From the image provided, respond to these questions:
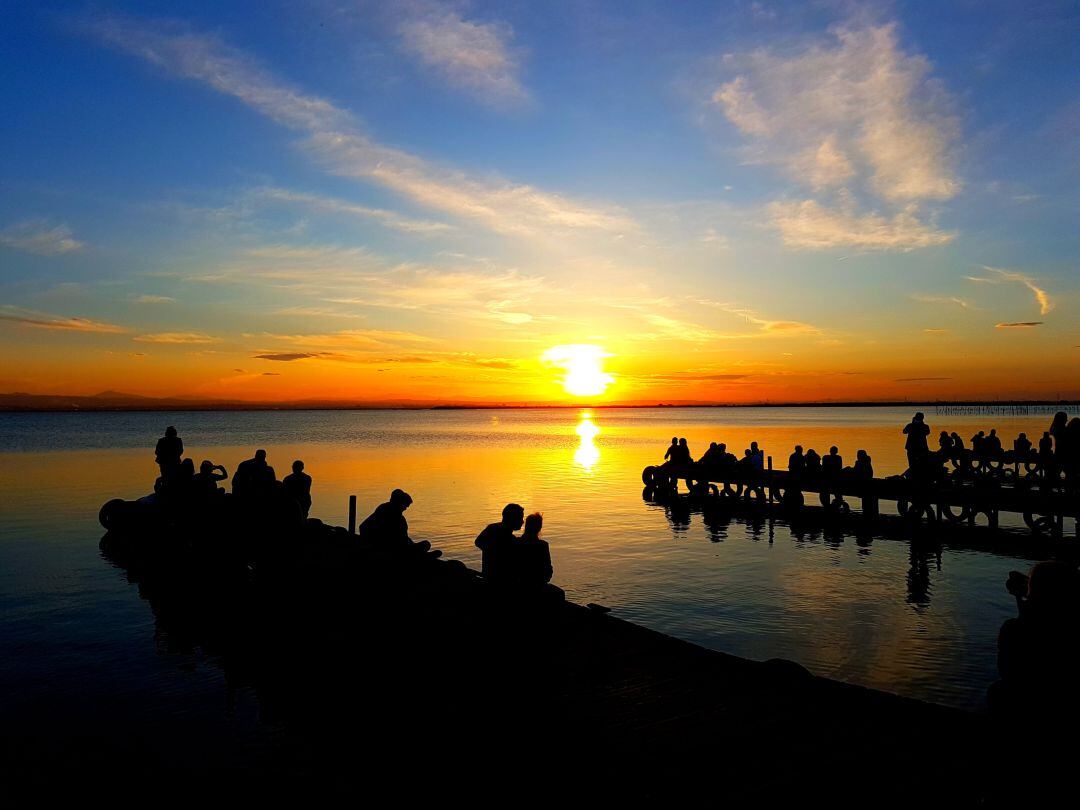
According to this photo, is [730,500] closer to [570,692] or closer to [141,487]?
[570,692]

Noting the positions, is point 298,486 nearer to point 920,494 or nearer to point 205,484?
point 205,484

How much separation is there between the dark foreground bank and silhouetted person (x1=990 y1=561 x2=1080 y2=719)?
0.39 m

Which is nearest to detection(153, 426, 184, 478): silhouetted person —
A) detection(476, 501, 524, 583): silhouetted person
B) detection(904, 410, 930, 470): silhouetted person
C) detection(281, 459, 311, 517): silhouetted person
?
detection(281, 459, 311, 517): silhouetted person

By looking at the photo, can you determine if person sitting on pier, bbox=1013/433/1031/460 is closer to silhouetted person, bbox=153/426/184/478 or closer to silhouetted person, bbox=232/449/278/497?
silhouetted person, bbox=232/449/278/497

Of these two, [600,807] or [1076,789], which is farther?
[600,807]

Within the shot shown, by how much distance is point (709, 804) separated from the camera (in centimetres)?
556

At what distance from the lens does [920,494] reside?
24766 millimetres

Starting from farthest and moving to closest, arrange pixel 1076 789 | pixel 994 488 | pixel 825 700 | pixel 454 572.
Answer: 1. pixel 994 488
2. pixel 454 572
3. pixel 825 700
4. pixel 1076 789

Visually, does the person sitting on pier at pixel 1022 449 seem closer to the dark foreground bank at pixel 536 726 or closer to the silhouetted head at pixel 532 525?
the dark foreground bank at pixel 536 726

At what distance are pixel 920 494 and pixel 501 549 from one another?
21924 mm

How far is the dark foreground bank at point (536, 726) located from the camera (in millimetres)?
6000

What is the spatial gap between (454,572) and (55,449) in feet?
245

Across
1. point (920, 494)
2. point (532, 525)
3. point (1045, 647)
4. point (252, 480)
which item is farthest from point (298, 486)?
point (920, 494)

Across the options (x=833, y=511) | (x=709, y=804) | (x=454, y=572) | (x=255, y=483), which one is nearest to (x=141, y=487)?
(x=255, y=483)
